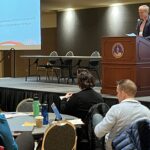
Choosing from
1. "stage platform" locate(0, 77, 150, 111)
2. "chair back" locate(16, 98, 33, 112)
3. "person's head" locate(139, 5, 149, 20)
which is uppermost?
"person's head" locate(139, 5, 149, 20)

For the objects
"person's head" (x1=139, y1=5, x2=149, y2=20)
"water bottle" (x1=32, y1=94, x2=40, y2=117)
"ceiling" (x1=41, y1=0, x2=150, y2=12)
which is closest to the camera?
"water bottle" (x1=32, y1=94, x2=40, y2=117)

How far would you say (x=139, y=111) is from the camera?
355 centimetres

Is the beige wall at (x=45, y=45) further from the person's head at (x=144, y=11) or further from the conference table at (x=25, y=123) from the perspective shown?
the conference table at (x=25, y=123)

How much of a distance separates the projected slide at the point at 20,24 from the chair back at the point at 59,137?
20.1 ft

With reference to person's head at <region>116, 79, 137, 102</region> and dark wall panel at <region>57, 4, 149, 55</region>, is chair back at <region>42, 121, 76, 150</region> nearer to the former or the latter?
person's head at <region>116, 79, 137, 102</region>

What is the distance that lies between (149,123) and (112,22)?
1035 centimetres

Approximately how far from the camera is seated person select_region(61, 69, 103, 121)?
15.3 ft

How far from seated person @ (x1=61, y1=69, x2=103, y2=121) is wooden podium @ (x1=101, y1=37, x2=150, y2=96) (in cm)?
148

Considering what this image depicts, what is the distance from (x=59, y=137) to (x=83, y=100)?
1524mm

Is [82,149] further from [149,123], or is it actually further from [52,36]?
[52,36]

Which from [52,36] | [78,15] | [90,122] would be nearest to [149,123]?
[90,122]

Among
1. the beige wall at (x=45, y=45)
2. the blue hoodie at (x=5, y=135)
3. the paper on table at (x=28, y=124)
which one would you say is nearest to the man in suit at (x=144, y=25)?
the paper on table at (x=28, y=124)

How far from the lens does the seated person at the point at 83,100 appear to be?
4672 mm

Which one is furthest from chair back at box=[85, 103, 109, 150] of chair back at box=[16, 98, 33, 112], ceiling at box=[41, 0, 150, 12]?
ceiling at box=[41, 0, 150, 12]
